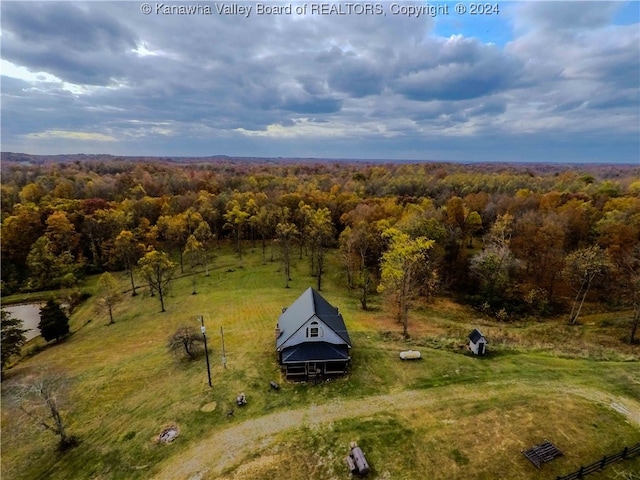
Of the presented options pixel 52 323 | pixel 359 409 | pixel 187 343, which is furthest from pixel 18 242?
pixel 359 409

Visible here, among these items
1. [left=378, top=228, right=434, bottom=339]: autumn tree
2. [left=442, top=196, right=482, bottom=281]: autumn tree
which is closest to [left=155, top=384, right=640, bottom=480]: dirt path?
[left=378, top=228, right=434, bottom=339]: autumn tree

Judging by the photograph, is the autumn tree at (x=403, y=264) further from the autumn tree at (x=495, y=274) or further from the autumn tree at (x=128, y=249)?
the autumn tree at (x=128, y=249)

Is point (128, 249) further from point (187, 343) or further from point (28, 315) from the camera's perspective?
point (187, 343)

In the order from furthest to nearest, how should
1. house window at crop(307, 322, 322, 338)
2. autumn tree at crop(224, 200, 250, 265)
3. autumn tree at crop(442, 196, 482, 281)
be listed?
autumn tree at crop(224, 200, 250, 265)
autumn tree at crop(442, 196, 482, 281)
house window at crop(307, 322, 322, 338)

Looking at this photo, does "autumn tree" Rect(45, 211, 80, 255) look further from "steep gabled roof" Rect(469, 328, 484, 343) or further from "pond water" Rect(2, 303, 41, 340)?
"steep gabled roof" Rect(469, 328, 484, 343)

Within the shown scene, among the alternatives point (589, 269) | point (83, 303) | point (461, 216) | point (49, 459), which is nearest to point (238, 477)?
point (49, 459)

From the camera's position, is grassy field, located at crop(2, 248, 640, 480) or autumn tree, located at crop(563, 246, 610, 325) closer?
grassy field, located at crop(2, 248, 640, 480)

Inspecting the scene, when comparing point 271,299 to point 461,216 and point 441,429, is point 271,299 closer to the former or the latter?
point 441,429

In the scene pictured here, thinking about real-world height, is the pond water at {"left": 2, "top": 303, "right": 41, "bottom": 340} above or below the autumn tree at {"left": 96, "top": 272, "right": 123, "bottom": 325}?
below
